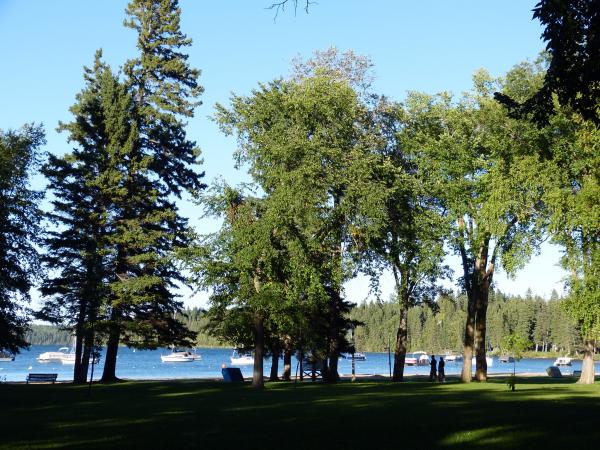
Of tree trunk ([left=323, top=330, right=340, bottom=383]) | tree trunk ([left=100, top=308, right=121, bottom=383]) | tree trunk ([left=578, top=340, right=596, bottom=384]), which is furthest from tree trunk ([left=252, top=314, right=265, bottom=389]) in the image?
tree trunk ([left=578, top=340, right=596, bottom=384])

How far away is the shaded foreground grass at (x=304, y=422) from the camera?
12.4 m

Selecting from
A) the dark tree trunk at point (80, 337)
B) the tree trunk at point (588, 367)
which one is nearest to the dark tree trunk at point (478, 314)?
the tree trunk at point (588, 367)

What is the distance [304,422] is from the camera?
15.8 metres

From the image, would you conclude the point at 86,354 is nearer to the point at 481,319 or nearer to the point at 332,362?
the point at 332,362

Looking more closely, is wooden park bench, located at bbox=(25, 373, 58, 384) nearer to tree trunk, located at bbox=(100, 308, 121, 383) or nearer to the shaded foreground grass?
tree trunk, located at bbox=(100, 308, 121, 383)

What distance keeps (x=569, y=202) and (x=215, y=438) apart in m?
26.5

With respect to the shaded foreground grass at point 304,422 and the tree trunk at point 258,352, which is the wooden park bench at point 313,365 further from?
the shaded foreground grass at point 304,422

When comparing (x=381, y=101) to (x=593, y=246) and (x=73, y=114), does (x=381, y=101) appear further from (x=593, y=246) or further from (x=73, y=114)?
(x=73, y=114)

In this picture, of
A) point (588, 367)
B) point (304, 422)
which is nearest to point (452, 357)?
point (588, 367)

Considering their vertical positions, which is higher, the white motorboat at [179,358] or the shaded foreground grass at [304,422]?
the shaded foreground grass at [304,422]

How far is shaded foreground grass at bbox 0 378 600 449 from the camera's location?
1238 centimetres

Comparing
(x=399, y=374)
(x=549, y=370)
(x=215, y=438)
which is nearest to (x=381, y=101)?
(x=399, y=374)

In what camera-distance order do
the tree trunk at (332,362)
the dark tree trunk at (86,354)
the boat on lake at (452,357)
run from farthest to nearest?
the boat on lake at (452,357)
the tree trunk at (332,362)
the dark tree trunk at (86,354)

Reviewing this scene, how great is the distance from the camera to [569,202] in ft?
111
